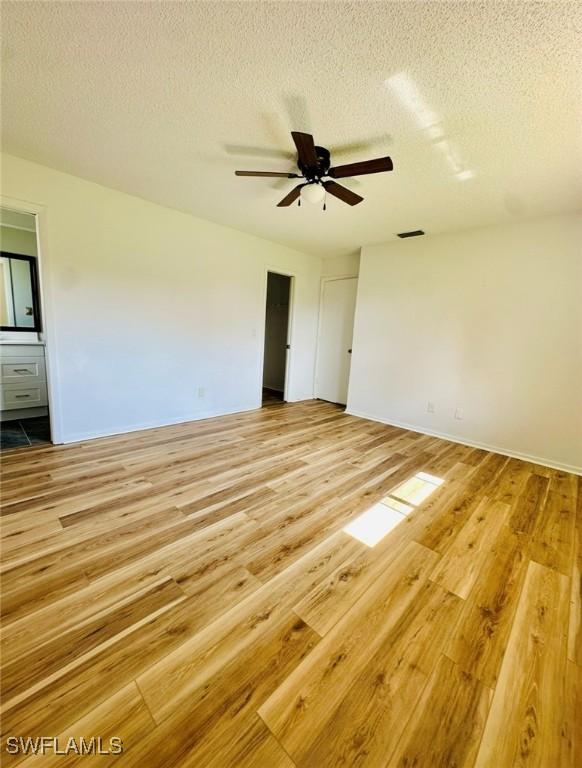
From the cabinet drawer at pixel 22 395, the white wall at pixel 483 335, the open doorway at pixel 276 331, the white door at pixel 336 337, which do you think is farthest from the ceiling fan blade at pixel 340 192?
the cabinet drawer at pixel 22 395

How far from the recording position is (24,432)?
3369 mm

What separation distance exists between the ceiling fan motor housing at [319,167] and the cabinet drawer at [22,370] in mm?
3788

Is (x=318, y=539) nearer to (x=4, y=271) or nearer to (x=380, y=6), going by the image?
(x=380, y=6)

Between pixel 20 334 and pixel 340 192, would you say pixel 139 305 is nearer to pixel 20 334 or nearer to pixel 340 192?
pixel 20 334

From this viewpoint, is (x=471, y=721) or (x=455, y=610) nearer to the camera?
(x=471, y=721)

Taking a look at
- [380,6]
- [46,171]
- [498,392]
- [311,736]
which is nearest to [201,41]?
[380,6]

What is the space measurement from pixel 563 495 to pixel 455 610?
192 centimetres

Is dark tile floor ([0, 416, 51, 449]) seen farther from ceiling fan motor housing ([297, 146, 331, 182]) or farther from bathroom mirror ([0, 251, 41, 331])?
ceiling fan motor housing ([297, 146, 331, 182])

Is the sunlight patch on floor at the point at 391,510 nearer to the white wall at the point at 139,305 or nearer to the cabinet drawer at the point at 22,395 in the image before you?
the white wall at the point at 139,305

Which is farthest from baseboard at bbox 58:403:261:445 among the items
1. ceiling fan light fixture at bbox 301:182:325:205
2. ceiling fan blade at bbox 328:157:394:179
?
ceiling fan blade at bbox 328:157:394:179

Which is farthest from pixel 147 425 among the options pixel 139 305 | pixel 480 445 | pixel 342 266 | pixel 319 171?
pixel 480 445

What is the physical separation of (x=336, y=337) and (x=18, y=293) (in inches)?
176

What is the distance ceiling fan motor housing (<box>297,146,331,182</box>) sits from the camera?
215cm

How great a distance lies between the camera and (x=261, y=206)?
3.22m
